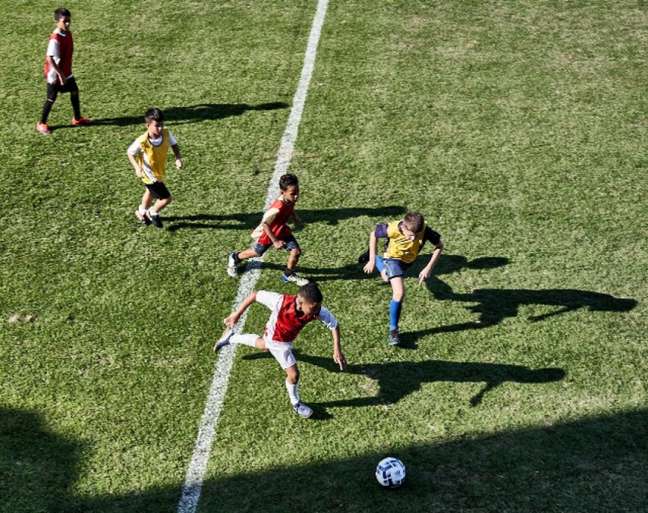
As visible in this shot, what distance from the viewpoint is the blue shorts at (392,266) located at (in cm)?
966

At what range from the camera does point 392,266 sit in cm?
970

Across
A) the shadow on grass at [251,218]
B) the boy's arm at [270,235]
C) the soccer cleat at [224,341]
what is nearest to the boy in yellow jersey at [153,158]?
the shadow on grass at [251,218]

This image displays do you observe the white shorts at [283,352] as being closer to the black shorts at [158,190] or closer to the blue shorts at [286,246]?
the blue shorts at [286,246]

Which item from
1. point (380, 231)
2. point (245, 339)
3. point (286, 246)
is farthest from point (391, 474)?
point (286, 246)

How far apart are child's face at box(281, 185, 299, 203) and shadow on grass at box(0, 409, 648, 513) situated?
2976 millimetres

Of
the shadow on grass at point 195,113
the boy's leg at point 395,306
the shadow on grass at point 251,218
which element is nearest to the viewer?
the boy's leg at point 395,306

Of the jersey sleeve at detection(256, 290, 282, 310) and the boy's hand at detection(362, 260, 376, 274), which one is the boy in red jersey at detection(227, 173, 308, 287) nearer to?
the boy's hand at detection(362, 260, 376, 274)

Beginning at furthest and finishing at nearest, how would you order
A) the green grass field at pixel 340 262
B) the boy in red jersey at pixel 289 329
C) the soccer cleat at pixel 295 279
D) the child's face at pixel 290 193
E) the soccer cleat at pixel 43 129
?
the soccer cleat at pixel 43 129, the soccer cleat at pixel 295 279, the child's face at pixel 290 193, the boy in red jersey at pixel 289 329, the green grass field at pixel 340 262

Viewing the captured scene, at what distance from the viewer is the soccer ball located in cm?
775

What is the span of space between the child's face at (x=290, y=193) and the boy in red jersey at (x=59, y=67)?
4868 millimetres

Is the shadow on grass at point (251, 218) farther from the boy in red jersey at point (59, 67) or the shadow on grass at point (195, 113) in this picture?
the boy in red jersey at point (59, 67)

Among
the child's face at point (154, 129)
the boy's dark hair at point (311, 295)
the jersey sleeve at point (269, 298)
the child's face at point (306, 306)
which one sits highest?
the child's face at point (154, 129)

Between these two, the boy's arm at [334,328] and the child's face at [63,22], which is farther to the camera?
the child's face at [63,22]

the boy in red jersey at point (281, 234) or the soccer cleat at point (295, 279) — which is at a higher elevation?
the boy in red jersey at point (281, 234)
